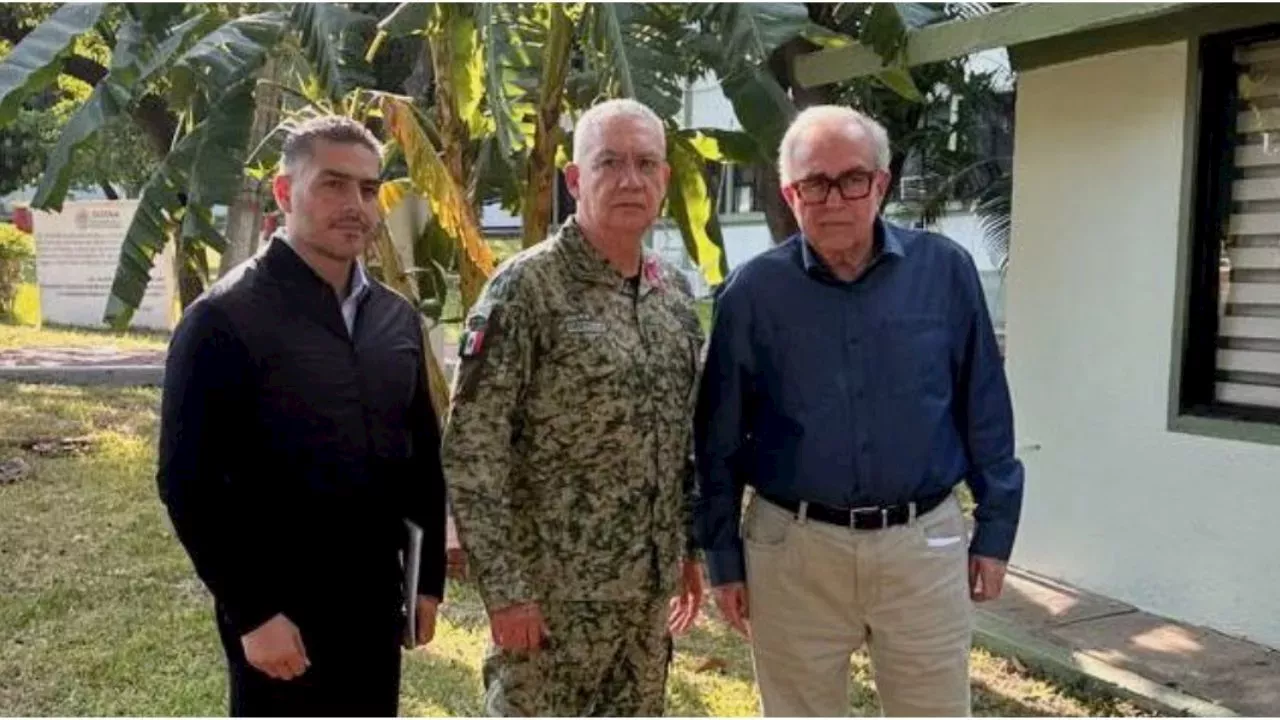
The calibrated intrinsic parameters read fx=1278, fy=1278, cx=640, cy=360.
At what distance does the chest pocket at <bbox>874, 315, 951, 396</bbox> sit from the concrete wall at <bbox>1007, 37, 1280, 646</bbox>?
2.47m

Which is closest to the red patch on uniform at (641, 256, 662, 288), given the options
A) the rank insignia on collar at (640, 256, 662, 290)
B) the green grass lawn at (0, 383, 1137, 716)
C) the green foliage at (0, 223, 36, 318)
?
the rank insignia on collar at (640, 256, 662, 290)

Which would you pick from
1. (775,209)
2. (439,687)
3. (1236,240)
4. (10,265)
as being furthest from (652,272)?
(10,265)

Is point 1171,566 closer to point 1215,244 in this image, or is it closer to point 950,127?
point 1215,244

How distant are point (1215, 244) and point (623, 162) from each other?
3242 millimetres

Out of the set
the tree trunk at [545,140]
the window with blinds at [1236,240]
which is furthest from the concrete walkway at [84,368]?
the window with blinds at [1236,240]

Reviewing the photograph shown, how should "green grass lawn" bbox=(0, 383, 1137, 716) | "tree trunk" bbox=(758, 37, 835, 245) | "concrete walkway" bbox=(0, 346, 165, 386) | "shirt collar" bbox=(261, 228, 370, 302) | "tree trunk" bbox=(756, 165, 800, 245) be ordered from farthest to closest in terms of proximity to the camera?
"concrete walkway" bbox=(0, 346, 165, 386), "tree trunk" bbox=(756, 165, 800, 245), "tree trunk" bbox=(758, 37, 835, 245), "green grass lawn" bbox=(0, 383, 1137, 716), "shirt collar" bbox=(261, 228, 370, 302)

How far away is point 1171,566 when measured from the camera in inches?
198

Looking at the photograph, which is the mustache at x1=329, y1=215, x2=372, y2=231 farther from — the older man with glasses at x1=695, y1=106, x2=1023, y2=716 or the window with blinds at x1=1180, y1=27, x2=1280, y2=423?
the window with blinds at x1=1180, y1=27, x2=1280, y2=423

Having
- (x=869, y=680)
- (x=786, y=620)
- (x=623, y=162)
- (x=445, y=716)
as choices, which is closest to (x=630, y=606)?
(x=786, y=620)

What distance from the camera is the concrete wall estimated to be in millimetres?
4809

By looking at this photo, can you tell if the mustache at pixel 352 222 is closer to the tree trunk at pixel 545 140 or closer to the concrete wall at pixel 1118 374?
the tree trunk at pixel 545 140

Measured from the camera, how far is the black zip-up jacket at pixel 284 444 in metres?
2.38

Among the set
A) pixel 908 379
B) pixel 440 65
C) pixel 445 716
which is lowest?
pixel 445 716

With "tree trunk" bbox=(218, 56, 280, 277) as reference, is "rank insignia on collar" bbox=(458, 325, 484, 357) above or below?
below
